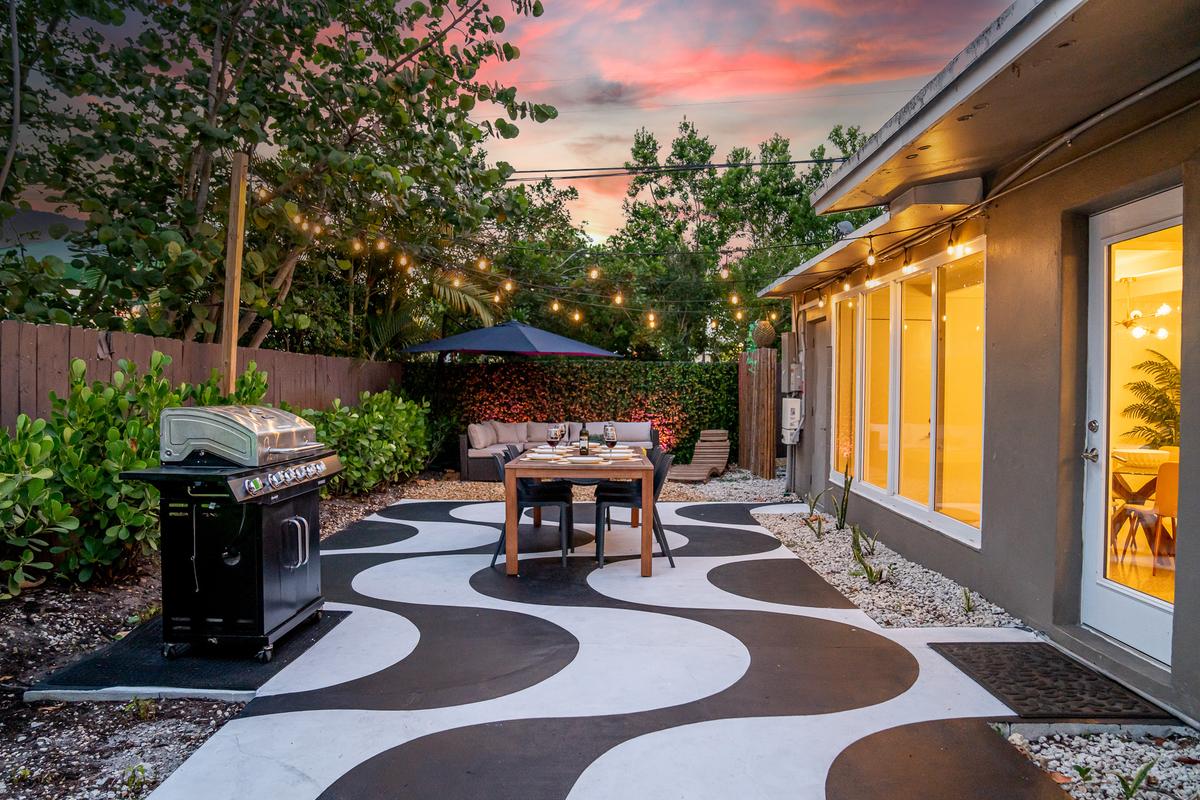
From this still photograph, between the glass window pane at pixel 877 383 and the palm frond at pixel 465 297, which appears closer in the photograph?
the glass window pane at pixel 877 383

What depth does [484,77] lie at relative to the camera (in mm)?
6645

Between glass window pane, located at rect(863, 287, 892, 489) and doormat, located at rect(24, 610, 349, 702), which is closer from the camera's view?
doormat, located at rect(24, 610, 349, 702)

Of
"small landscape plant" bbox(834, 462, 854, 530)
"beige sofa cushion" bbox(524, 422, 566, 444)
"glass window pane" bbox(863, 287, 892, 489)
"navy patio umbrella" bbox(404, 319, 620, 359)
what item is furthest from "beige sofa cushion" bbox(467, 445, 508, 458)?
"glass window pane" bbox(863, 287, 892, 489)

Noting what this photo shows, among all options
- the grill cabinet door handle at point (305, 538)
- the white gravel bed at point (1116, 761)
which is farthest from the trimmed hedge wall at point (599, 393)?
the white gravel bed at point (1116, 761)

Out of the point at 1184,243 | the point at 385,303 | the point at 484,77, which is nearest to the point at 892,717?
the point at 1184,243

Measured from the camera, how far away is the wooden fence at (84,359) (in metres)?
4.20

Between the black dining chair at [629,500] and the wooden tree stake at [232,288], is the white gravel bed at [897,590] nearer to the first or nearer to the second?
the black dining chair at [629,500]

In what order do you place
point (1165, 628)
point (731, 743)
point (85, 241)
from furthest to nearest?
point (85, 241), point (1165, 628), point (731, 743)

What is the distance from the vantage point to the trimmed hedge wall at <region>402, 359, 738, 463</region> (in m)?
11.7

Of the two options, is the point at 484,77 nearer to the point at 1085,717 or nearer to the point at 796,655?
the point at 796,655

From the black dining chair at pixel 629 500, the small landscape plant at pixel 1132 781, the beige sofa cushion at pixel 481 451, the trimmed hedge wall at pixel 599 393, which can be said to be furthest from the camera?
the trimmed hedge wall at pixel 599 393

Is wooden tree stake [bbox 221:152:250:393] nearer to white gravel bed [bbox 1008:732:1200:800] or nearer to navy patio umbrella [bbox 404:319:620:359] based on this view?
navy patio umbrella [bbox 404:319:620:359]

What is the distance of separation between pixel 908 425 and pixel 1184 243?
3236 mm

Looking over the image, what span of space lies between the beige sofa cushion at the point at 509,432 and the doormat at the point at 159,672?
726 cm
